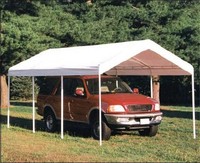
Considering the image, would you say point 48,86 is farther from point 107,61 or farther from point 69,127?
point 107,61

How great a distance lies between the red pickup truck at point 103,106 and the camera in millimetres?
13211

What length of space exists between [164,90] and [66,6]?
1175cm

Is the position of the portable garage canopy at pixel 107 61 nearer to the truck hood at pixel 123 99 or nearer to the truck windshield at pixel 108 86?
the truck windshield at pixel 108 86

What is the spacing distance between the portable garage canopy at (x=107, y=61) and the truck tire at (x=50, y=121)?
155cm

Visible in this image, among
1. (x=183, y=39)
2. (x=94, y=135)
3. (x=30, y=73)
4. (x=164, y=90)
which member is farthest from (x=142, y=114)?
(x=164, y=90)

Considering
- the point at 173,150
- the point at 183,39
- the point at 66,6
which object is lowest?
the point at 173,150

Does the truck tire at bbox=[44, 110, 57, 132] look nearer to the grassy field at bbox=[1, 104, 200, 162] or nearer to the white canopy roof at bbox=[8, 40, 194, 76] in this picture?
the grassy field at bbox=[1, 104, 200, 162]

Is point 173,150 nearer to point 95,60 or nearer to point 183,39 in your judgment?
point 95,60

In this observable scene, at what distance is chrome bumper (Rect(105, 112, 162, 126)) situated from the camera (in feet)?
43.0

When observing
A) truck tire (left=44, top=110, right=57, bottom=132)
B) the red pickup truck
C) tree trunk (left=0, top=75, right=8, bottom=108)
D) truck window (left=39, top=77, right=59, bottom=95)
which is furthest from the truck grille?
tree trunk (left=0, top=75, right=8, bottom=108)

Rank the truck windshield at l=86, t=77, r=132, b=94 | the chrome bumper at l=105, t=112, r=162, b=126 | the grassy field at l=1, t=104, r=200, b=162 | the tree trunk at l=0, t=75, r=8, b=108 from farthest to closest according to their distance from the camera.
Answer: the tree trunk at l=0, t=75, r=8, b=108, the truck windshield at l=86, t=77, r=132, b=94, the chrome bumper at l=105, t=112, r=162, b=126, the grassy field at l=1, t=104, r=200, b=162

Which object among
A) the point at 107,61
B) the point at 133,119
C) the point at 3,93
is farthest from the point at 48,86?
the point at 3,93

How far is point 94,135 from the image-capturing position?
13680 millimetres

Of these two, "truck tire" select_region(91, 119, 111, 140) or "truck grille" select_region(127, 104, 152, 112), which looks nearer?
"truck tire" select_region(91, 119, 111, 140)
